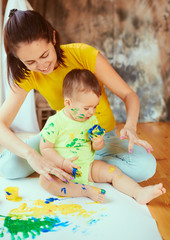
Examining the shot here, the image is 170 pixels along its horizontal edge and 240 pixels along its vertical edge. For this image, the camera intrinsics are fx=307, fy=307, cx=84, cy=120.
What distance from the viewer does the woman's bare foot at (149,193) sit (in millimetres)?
1312

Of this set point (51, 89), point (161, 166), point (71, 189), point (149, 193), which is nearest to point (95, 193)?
point (71, 189)

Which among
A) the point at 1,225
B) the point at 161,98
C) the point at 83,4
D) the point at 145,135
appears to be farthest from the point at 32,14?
the point at 161,98

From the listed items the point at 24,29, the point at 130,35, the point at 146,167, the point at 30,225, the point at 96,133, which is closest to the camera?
the point at 30,225

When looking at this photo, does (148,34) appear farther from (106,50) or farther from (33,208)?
(33,208)

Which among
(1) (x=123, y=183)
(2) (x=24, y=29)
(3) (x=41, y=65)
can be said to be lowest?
(1) (x=123, y=183)

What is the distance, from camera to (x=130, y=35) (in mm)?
3496

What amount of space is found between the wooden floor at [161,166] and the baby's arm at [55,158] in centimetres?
41

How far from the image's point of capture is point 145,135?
290 cm

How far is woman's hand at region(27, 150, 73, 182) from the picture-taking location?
4.25 feet

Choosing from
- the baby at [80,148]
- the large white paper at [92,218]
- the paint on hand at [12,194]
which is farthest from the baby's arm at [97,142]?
the paint on hand at [12,194]

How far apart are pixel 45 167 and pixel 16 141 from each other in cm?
23

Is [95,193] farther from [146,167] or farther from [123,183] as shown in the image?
[146,167]

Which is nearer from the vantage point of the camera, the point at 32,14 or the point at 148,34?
the point at 32,14

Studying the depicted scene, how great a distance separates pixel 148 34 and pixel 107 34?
46 centimetres
